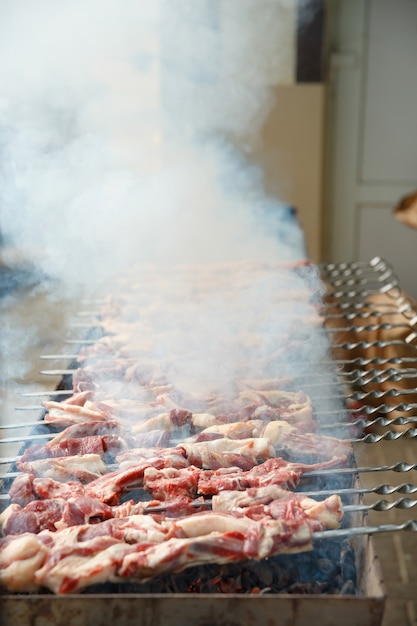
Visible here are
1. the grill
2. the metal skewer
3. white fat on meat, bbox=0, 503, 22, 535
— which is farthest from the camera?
white fat on meat, bbox=0, 503, 22, 535

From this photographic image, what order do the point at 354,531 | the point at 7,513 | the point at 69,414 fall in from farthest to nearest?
the point at 69,414, the point at 7,513, the point at 354,531

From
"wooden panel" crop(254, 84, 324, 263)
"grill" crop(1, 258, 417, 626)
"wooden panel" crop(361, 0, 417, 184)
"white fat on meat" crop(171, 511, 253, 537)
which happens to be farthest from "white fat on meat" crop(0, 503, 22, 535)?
"wooden panel" crop(361, 0, 417, 184)

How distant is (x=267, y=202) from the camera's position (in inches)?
313

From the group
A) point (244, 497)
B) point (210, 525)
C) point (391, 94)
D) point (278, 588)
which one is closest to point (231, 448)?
point (244, 497)

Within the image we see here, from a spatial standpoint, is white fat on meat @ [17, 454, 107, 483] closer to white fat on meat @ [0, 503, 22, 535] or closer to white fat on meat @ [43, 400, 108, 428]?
white fat on meat @ [0, 503, 22, 535]

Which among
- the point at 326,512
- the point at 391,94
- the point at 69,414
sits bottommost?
the point at 326,512

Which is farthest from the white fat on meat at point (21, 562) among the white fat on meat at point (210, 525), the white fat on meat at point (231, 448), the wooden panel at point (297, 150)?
the wooden panel at point (297, 150)

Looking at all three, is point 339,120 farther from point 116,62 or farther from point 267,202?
point 116,62

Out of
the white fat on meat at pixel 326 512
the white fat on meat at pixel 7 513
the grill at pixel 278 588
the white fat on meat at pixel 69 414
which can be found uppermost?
the white fat on meat at pixel 69 414

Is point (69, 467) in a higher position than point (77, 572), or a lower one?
higher

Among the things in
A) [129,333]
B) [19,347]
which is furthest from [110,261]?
[129,333]

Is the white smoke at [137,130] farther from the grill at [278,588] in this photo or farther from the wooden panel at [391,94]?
the grill at [278,588]

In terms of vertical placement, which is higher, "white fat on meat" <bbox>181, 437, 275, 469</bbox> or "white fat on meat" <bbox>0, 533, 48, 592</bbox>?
"white fat on meat" <bbox>181, 437, 275, 469</bbox>

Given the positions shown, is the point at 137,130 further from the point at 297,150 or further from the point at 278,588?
the point at 278,588
